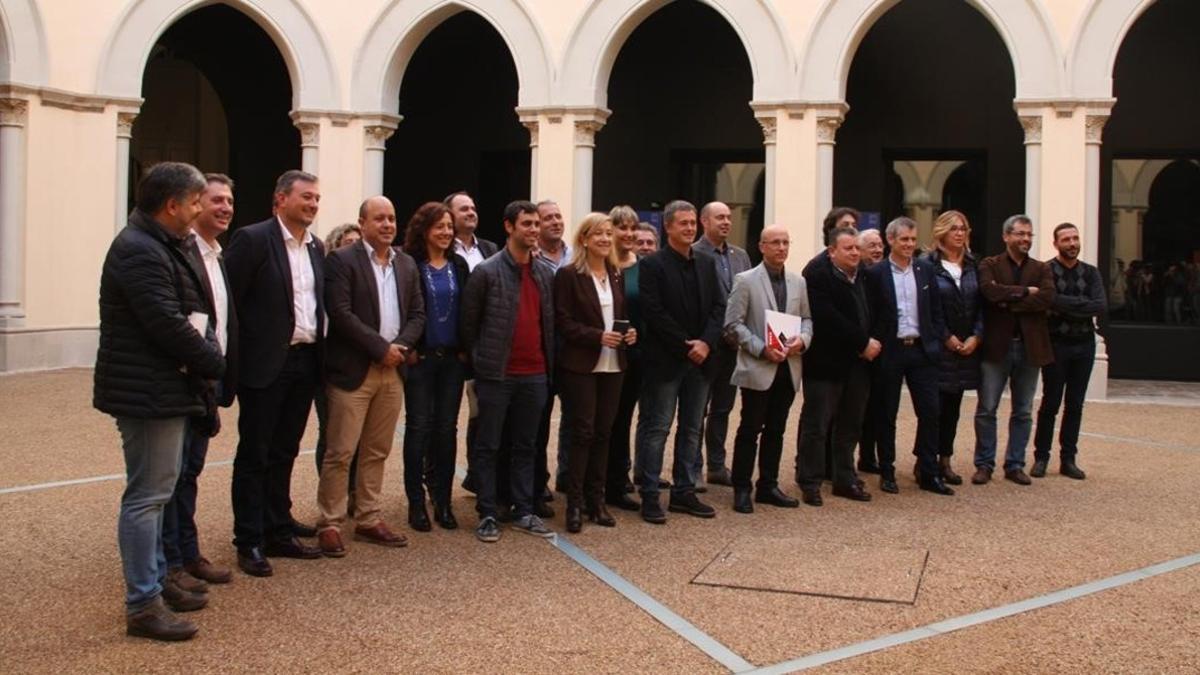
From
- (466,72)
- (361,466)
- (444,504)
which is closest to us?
(361,466)

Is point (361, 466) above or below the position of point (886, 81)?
below

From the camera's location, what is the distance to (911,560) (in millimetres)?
5789

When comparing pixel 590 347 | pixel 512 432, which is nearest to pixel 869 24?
pixel 590 347

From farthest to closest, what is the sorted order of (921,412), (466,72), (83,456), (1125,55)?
(466,72) < (1125,55) < (83,456) < (921,412)

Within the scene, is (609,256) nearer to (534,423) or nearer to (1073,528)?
(534,423)

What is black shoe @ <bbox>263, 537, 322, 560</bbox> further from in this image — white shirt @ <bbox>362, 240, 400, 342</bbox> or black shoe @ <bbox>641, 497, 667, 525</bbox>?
black shoe @ <bbox>641, 497, 667, 525</bbox>

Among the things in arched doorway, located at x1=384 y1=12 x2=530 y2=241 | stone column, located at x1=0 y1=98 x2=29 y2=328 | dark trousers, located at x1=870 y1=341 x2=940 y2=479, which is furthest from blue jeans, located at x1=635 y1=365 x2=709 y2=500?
arched doorway, located at x1=384 y1=12 x2=530 y2=241

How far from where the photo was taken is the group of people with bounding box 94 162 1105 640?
14.6ft

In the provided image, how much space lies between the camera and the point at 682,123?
57.6ft

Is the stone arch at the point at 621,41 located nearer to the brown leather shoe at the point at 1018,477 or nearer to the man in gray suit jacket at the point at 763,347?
the brown leather shoe at the point at 1018,477

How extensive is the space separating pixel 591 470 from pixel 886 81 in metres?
11.7

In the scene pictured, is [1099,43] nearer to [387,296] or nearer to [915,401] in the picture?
[915,401]

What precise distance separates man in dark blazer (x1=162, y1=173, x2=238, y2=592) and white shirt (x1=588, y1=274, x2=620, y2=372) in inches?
82.1

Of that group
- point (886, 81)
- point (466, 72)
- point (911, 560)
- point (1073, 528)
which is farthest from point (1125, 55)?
point (911, 560)
